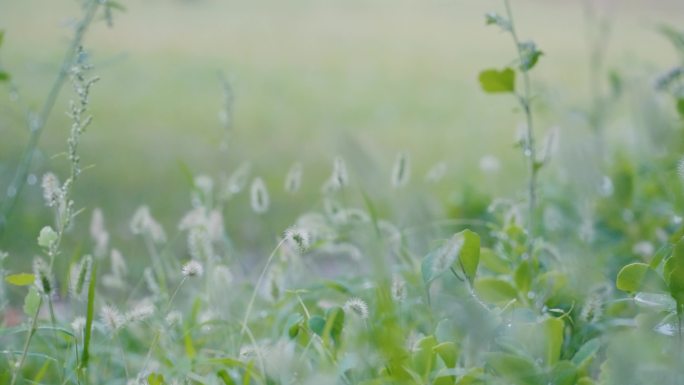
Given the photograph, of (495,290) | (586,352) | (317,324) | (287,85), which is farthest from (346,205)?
(287,85)

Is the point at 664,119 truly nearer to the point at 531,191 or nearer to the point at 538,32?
the point at 531,191

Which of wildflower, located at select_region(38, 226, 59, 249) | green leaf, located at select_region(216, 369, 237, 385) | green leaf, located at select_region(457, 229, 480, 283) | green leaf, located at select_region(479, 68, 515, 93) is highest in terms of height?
green leaf, located at select_region(479, 68, 515, 93)

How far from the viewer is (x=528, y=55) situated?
150cm

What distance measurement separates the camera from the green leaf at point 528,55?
1.49 meters

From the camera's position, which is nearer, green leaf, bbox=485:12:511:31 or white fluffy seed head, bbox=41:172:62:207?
white fluffy seed head, bbox=41:172:62:207

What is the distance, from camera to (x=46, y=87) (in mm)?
6859

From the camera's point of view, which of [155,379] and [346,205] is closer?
[155,379]

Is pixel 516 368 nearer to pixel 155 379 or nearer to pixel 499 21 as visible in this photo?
pixel 155 379

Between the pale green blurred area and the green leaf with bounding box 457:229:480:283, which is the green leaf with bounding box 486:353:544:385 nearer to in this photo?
the green leaf with bounding box 457:229:480:283

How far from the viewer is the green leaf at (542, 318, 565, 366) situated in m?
1.15

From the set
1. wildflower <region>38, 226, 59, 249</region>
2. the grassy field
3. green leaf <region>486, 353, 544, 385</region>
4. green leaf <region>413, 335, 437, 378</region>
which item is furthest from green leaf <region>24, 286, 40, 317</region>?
green leaf <region>486, 353, 544, 385</region>

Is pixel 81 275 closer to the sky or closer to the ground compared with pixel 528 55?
closer to the ground

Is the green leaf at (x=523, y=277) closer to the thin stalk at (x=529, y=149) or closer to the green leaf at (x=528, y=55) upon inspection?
the thin stalk at (x=529, y=149)

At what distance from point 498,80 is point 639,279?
1.52ft
